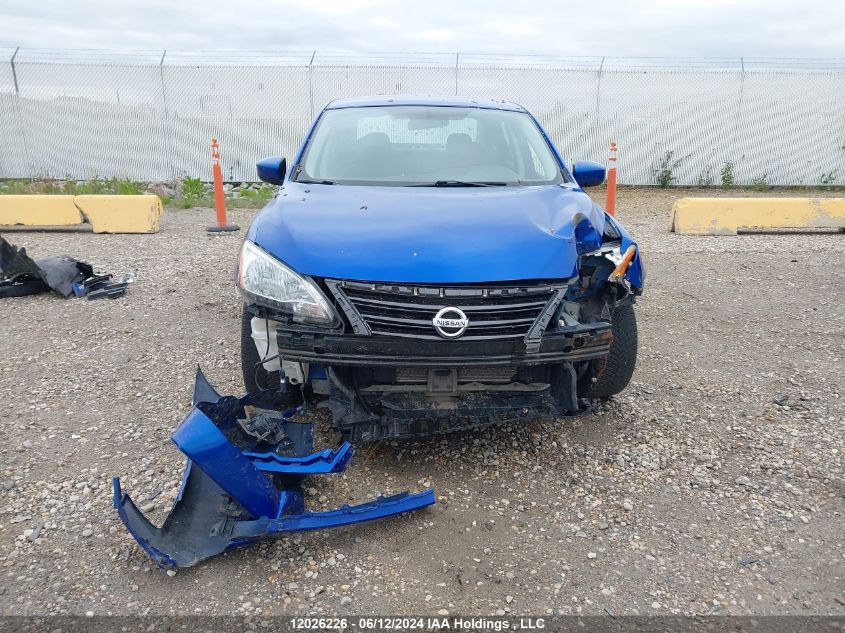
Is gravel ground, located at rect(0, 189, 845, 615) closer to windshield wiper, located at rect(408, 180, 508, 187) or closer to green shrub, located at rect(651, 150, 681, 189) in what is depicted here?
windshield wiper, located at rect(408, 180, 508, 187)

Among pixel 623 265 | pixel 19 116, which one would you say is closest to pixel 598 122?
pixel 19 116

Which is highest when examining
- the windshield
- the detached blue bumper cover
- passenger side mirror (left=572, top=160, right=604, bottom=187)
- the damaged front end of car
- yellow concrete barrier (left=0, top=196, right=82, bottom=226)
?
the windshield

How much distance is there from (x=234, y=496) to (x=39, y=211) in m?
7.89

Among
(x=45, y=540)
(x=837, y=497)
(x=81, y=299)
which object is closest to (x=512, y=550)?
(x=837, y=497)

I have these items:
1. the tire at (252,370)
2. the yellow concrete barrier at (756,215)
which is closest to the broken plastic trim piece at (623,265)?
the tire at (252,370)

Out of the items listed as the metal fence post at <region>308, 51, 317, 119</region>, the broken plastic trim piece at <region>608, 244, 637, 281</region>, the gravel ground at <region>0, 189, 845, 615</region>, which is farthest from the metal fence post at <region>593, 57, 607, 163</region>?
the broken plastic trim piece at <region>608, 244, 637, 281</region>

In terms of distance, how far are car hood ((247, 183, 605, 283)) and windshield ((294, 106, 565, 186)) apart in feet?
1.38

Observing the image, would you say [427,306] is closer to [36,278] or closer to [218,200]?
[36,278]

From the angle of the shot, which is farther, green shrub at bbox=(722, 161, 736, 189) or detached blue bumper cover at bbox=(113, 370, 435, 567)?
green shrub at bbox=(722, 161, 736, 189)

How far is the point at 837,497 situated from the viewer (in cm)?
277

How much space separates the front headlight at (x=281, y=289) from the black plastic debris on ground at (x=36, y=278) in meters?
3.34

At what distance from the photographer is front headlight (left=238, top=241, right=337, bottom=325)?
2.57 metres

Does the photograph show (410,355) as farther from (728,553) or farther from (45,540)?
(45,540)

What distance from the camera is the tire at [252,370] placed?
10.2 ft
